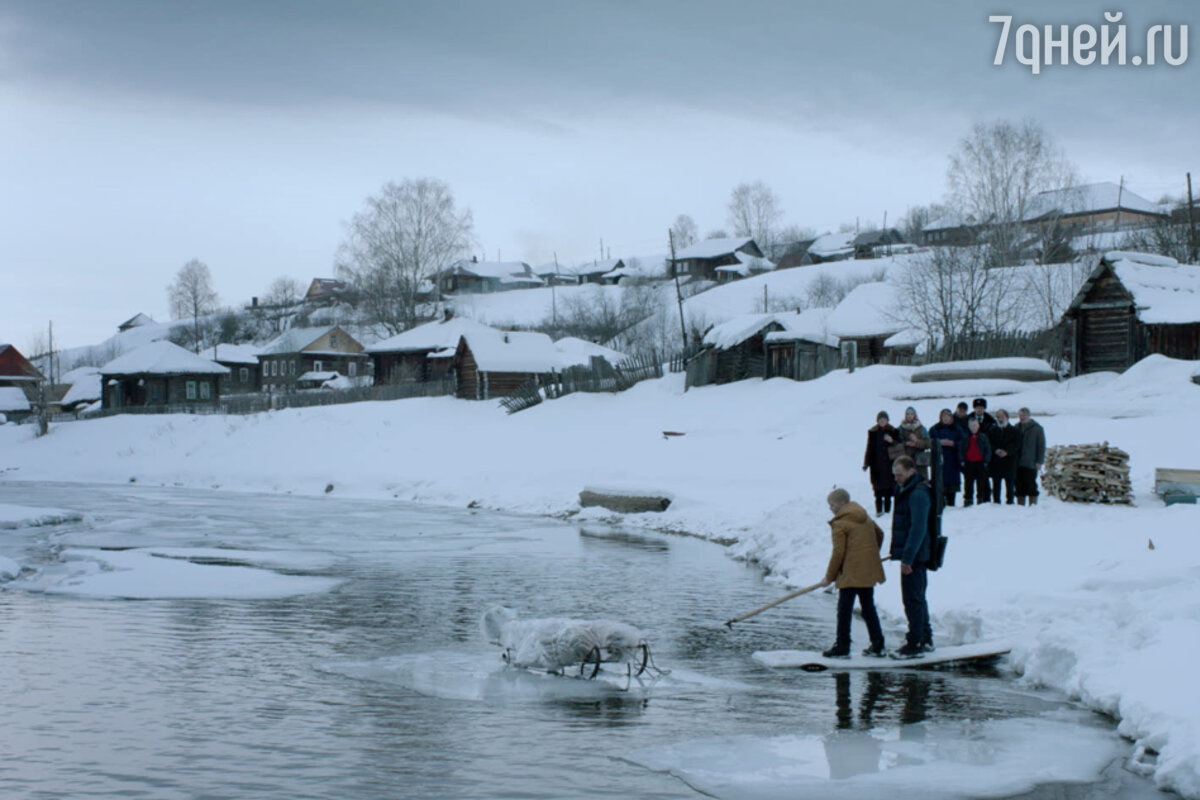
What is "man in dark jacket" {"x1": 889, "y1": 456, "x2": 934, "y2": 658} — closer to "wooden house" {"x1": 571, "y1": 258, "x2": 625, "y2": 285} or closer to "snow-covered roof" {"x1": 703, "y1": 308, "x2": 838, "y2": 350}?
"snow-covered roof" {"x1": 703, "y1": 308, "x2": 838, "y2": 350}

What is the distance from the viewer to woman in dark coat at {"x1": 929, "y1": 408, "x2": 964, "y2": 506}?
17.7 metres

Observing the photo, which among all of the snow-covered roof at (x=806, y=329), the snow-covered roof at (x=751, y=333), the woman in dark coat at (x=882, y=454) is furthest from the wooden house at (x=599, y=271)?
the woman in dark coat at (x=882, y=454)

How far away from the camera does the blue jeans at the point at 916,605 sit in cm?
1041

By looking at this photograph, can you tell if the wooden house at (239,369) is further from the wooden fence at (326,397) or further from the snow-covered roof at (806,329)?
the snow-covered roof at (806,329)

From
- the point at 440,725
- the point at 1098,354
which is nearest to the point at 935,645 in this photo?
the point at 440,725

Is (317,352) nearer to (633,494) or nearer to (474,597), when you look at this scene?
(633,494)

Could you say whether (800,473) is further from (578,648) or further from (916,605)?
(578,648)

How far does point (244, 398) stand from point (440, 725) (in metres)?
52.7

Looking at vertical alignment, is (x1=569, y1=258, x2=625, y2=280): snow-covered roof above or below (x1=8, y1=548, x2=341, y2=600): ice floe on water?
above

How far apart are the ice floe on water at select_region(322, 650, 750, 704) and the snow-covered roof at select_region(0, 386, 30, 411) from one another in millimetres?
77778

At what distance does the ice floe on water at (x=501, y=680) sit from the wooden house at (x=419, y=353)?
4964 centimetres

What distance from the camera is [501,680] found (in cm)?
971

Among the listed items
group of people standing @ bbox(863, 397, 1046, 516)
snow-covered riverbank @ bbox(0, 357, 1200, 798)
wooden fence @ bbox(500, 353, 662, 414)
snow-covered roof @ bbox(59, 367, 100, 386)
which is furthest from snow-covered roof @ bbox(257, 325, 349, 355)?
group of people standing @ bbox(863, 397, 1046, 516)

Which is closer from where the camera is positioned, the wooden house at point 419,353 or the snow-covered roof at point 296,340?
the wooden house at point 419,353
